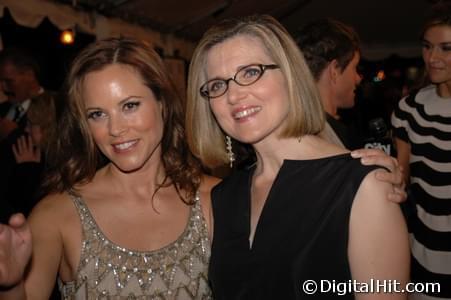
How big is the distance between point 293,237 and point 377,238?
299mm

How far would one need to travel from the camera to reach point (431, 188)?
2686 mm

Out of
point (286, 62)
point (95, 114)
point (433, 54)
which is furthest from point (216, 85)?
point (433, 54)

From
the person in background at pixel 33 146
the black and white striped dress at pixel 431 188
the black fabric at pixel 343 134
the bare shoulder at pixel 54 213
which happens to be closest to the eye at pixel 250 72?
the bare shoulder at pixel 54 213

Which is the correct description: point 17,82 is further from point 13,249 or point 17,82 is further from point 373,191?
point 373,191

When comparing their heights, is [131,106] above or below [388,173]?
above

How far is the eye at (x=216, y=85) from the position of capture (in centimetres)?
176

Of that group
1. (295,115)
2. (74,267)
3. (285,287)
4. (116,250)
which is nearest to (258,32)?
(295,115)

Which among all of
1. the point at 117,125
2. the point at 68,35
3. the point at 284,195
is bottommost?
the point at 284,195

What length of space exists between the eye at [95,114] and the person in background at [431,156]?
5.96ft

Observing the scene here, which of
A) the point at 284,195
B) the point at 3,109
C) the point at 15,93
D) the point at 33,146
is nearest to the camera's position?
the point at 284,195

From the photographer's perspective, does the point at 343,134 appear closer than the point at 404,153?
Yes

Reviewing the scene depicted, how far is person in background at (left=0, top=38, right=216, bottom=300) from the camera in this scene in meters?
1.94

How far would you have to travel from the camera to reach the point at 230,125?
179cm

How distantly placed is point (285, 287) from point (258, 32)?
957 mm
